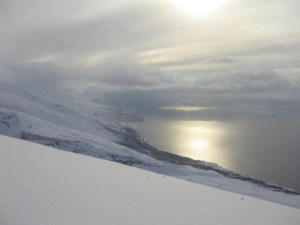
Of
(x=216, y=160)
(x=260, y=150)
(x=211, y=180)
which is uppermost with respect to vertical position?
(x=260, y=150)

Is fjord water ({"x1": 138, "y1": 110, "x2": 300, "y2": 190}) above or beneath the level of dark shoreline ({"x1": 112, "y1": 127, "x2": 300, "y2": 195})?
above

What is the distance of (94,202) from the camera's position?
5.15 metres

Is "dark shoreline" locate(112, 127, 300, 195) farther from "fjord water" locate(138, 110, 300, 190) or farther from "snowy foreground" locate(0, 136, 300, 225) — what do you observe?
"snowy foreground" locate(0, 136, 300, 225)

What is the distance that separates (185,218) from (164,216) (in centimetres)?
46

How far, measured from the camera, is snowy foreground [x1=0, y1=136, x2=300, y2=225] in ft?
13.7

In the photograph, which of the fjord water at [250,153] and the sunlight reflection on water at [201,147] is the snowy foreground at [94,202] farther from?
the sunlight reflection on water at [201,147]

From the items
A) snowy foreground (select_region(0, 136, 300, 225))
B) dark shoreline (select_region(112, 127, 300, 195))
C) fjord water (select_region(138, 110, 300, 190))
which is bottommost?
snowy foreground (select_region(0, 136, 300, 225))

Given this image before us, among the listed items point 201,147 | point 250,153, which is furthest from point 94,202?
point 201,147

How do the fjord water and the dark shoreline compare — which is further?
the fjord water

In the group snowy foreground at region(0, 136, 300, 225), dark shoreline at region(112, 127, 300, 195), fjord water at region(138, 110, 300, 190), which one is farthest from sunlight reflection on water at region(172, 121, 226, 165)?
snowy foreground at region(0, 136, 300, 225)

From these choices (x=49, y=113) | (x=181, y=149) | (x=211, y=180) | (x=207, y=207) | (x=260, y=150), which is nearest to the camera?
(x=207, y=207)

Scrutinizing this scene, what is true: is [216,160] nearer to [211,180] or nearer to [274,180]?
[274,180]

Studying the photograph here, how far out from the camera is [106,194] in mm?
5914

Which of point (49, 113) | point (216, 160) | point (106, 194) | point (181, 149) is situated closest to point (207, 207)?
point (106, 194)
